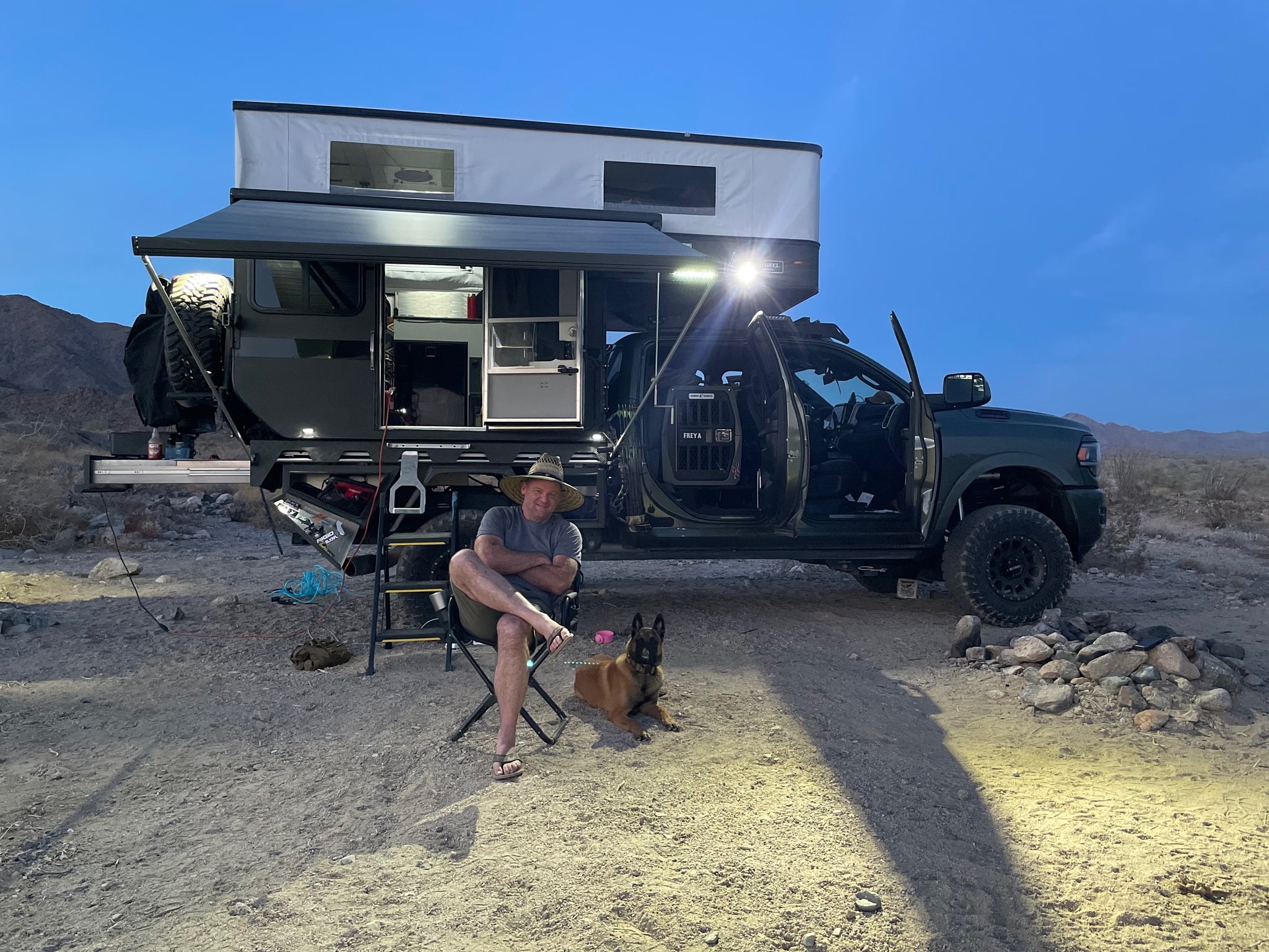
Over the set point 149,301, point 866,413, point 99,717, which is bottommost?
point 99,717

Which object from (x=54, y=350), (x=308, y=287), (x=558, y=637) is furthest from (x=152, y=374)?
(x=54, y=350)

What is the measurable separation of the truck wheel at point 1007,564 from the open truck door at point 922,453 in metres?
0.33

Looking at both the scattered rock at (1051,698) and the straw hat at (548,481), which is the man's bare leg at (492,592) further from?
the scattered rock at (1051,698)

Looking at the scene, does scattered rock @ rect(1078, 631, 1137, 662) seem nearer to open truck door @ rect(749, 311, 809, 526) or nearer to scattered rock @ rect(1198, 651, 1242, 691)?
scattered rock @ rect(1198, 651, 1242, 691)

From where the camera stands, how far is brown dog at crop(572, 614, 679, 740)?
360cm

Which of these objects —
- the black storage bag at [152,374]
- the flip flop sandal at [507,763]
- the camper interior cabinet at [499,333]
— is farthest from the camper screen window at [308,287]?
the flip flop sandal at [507,763]

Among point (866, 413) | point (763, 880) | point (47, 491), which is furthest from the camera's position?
point (47, 491)

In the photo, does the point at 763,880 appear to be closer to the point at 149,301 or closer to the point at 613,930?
the point at 613,930

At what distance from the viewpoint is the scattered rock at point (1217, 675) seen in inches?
160

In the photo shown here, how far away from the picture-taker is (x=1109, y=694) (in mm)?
4082

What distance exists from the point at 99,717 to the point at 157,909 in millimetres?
2012

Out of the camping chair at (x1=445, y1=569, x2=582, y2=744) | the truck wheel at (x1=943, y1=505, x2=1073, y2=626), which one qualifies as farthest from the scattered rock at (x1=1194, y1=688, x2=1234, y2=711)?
the camping chair at (x1=445, y1=569, x2=582, y2=744)

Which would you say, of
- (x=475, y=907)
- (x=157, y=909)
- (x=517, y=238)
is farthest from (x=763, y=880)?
(x=517, y=238)

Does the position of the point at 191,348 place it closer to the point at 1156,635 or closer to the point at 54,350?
the point at 1156,635
